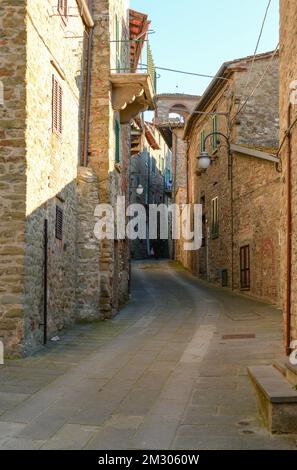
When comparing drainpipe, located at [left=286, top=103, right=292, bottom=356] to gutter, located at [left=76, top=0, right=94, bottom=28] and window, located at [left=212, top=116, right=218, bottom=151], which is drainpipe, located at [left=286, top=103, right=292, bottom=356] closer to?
gutter, located at [left=76, top=0, right=94, bottom=28]

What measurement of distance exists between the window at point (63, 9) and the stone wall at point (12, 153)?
2.41 metres

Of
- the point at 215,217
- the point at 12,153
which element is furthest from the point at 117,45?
the point at 215,217

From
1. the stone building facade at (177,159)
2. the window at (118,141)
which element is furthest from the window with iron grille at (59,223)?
the stone building facade at (177,159)

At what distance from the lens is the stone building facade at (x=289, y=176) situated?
26.3ft

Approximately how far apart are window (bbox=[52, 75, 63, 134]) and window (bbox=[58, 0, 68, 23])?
150cm

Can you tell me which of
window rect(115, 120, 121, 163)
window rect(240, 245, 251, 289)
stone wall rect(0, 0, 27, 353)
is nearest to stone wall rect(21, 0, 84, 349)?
stone wall rect(0, 0, 27, 353)

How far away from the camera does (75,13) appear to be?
42.2 ft

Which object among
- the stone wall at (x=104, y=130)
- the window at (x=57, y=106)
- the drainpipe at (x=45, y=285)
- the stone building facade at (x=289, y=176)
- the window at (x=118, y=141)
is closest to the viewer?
the stone building facade at (x=289, y=176)

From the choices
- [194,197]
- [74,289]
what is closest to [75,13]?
[74,289]

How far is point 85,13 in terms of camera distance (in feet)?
43.4

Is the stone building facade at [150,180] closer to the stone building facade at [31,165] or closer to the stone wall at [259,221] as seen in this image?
the stone wall at [259,221]

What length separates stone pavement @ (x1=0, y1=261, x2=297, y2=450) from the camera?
5.00 m

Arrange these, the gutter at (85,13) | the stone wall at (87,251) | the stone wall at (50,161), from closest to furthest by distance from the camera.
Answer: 1. the stone wall at (50,161)
2. the gutter at (85,13)
3. the stone wall at (87,251)

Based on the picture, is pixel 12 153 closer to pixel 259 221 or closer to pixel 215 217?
pixel 259 221
